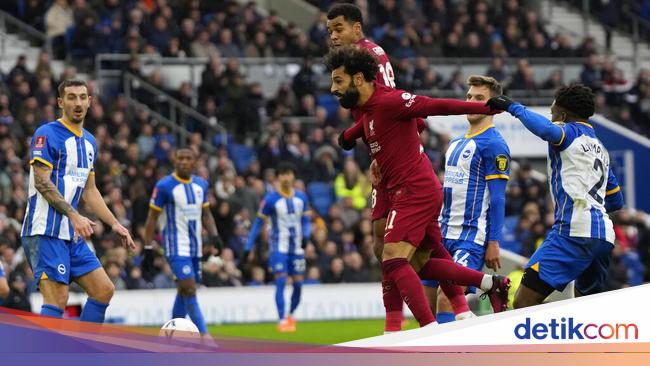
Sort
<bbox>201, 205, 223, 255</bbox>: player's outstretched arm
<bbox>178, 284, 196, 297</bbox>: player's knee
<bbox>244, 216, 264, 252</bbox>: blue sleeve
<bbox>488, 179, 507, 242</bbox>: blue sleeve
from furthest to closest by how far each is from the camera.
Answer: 1. <bbox>244, 216, 264, 252</bbox>: blue sleeve
2. <bbox>201, 205, 223, 255</bbox>: player's outstretched arm
3. <bbox>178, 284, 196, 297</bbox>: player's knee
4. <bbox>488, 179, 507, 242</bbox>: blue sleeve

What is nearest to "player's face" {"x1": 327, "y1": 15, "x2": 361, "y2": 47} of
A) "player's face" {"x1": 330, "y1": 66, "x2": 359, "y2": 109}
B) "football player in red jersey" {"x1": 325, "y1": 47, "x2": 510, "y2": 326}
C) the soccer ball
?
"football player in red jersey" {"x1": 325, "y1": 47, "x2": 510, "y2": 326}

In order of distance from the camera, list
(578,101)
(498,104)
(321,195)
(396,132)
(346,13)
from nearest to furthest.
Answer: (498,104) → (396,132) → (578,101) → (346,13) → (321,195)

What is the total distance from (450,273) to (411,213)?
0.60 metres

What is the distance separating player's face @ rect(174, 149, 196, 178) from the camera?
1552 cm

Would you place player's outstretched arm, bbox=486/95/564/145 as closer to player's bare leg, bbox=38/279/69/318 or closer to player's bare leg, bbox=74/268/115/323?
player's bare leg, bbox=74/268/115/323

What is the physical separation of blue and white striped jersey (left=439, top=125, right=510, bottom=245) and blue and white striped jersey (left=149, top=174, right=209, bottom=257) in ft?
16.2

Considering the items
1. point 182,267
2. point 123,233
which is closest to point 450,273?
point 123,233

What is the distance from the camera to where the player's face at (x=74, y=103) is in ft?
36.6

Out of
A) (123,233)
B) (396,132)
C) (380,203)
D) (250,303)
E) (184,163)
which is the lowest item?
(250,303)

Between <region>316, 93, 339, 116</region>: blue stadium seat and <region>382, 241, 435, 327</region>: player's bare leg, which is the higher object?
<region>316, 93, 339, 116</region>: blue stadium seat

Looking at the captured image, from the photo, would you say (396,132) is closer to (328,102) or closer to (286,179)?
(286,179)

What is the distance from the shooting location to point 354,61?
9.81m

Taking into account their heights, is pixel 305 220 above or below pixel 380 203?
above

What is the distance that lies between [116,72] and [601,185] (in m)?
17.0
